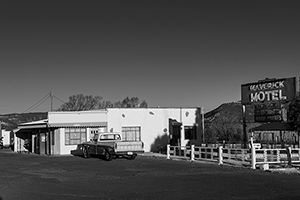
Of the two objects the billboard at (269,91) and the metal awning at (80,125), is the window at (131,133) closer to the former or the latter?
the metal awning at (80,125)

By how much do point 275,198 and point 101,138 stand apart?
1943cm

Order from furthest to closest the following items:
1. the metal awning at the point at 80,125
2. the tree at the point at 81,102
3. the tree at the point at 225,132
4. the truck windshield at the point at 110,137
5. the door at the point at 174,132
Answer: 1. the tree at the point at 81,102
2. the tree at the point at 225,132
3. the door at the point at 174,132
4. the metal awning at the point at 80,125
5. the truck windshield at the point at 110,137

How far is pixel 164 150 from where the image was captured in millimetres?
39500

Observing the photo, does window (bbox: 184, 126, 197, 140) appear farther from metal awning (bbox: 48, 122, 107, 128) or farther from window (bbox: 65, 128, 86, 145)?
window (bbox: 65, 128, 86, 145)

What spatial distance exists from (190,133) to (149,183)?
25435 mm

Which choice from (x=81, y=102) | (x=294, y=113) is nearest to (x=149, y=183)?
(x=294, y=113)

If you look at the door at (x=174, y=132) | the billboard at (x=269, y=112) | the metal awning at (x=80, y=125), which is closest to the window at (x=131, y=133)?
the metal awning at (x=80, y=125)

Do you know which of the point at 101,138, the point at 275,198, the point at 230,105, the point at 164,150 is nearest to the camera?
the point at 275,198

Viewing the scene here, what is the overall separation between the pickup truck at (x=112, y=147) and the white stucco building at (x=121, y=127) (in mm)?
6802

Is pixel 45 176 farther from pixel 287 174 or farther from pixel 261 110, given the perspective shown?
pixel 261 110

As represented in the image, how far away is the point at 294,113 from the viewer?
1217 inches

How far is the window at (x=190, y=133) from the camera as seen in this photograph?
42250 mm

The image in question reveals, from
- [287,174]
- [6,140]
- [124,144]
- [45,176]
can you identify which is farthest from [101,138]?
[6,140]

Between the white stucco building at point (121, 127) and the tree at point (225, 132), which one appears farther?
the tree at point (225, 132)
